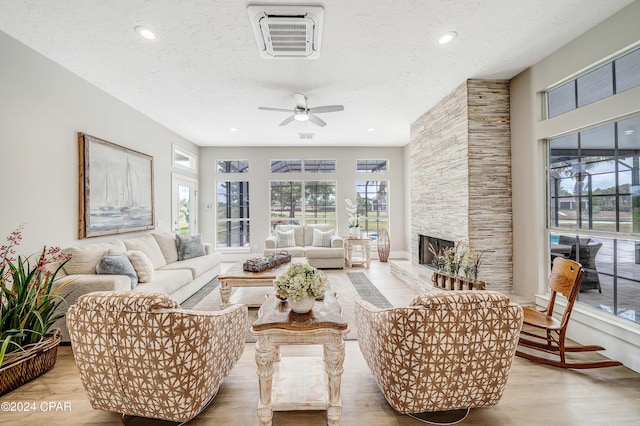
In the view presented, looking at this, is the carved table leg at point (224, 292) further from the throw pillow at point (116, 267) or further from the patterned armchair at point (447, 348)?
the patterned armchair at point (447, 348)

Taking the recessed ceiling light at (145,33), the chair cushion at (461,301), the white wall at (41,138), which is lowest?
the chair cushion at (461,301)

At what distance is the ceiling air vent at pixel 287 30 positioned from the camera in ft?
6.94

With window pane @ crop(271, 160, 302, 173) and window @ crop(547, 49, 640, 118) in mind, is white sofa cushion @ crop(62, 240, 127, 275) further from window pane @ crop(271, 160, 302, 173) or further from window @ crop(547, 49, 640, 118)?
window @ crop(547, 49, 640, 118)

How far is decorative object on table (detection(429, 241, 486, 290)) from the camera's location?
2.93 meters

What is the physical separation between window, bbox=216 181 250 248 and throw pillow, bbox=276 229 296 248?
1.21 m

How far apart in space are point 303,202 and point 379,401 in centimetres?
541

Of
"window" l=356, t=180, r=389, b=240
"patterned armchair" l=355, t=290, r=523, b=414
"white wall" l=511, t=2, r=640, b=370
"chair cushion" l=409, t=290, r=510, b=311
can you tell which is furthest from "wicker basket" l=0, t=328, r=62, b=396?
"window" l=356, t=180, r=389, b=240

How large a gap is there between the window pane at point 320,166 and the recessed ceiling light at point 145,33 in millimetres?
4636

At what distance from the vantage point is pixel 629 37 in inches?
85.5

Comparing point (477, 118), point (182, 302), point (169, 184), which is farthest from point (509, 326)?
point (169, 184)

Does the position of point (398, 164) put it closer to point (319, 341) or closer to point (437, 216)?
point (437, 216)

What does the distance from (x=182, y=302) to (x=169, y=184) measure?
8.67ft

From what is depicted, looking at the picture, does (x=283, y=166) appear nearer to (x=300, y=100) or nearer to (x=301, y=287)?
(x=300, y=100)

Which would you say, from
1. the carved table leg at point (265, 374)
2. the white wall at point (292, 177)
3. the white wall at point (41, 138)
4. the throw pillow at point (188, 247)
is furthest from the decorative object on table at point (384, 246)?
the white wall at point (41, 138)
